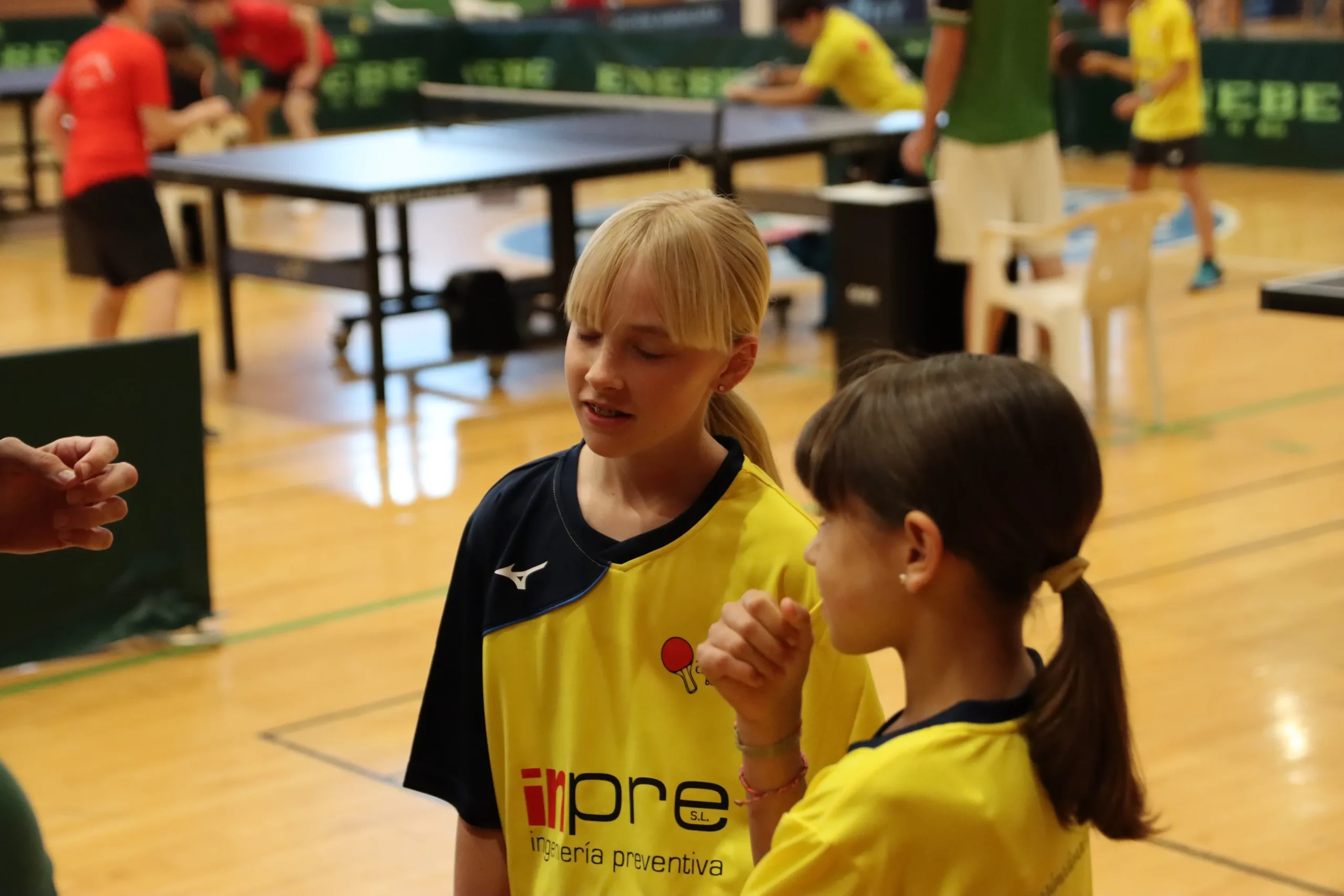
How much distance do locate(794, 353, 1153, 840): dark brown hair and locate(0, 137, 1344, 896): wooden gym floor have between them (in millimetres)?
2020

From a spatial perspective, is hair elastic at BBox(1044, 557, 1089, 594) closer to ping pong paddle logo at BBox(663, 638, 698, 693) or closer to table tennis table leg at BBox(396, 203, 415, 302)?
ping pong paddle logo at BBox(663, 638, 698, 693)

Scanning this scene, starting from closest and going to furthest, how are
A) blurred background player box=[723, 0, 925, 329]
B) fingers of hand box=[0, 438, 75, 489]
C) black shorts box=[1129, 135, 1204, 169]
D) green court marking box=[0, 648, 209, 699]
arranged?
fingers of hand box=[0, 438, 75, 489]
green court marking box=[0, 648, 209, 699]
blurred background player box=[723, 0, 925, 329]
black shorts box=[1129, 135, 1204, 169]

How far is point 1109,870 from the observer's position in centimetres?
344

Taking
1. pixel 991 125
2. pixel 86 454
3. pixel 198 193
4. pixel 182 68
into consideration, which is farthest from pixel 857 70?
pixel 86 454

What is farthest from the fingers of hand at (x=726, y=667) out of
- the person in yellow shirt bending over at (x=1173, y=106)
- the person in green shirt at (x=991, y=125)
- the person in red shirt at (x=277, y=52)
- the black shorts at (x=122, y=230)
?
the person in red shirt at (x=277, y=52)

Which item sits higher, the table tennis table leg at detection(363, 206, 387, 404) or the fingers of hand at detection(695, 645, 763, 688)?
the fingers of hand at detection(695, 645, 763, 688)

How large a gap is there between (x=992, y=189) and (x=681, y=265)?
546 centimetres

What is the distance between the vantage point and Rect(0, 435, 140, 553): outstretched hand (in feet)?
6.32

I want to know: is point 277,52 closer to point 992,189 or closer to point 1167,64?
point 1167,64

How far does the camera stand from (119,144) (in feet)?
23.1

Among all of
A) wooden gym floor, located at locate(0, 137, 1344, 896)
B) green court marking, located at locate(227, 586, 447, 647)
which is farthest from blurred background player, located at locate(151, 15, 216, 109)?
green court marking, located at locate(227, 586, 447, 647)

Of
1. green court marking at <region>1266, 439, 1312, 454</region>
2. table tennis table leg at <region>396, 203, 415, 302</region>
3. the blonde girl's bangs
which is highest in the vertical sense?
the blonde girl's bangs

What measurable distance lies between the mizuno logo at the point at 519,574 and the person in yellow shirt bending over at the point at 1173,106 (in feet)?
25.9

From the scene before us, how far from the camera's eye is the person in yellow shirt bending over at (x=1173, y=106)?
9.25 meters
